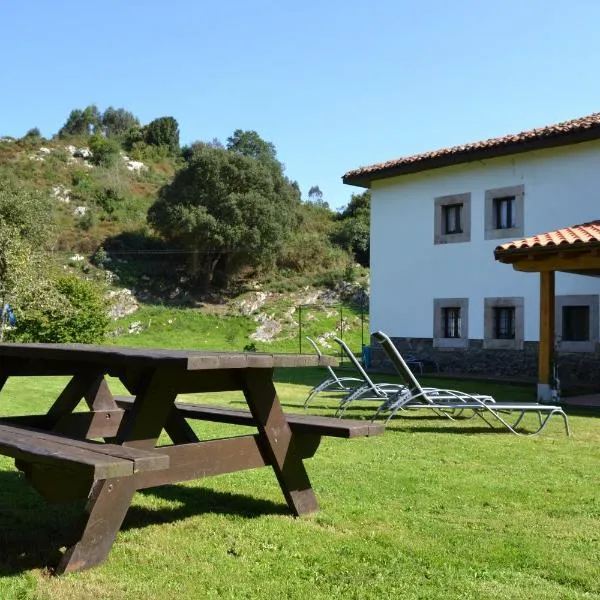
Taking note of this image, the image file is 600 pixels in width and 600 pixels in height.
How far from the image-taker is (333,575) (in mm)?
A: 2961

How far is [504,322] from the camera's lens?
15430 mm

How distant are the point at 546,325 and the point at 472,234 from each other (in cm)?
537

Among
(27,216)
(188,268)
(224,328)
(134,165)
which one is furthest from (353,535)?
(134,165)

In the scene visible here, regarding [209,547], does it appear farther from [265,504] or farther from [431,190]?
[431,190]

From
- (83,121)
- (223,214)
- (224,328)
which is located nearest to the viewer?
(224,328)

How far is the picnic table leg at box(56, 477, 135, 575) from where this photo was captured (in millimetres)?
2982

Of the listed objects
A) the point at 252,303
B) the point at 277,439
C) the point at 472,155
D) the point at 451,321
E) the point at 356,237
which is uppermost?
the point at 356,237

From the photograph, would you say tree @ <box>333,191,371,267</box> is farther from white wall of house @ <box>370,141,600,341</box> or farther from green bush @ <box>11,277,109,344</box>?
green bush @ <box>11,277,109,344</box>

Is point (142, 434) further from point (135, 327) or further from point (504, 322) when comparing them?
point (135, 327)

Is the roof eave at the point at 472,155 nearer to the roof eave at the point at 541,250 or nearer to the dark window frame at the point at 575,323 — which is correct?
the dark window frame at the point at 575,323

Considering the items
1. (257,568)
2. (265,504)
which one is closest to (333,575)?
(257,568)

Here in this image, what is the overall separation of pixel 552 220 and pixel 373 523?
12052mm

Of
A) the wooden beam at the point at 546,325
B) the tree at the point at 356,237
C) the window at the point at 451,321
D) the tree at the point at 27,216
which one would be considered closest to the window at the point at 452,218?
the window at the point at 451,321

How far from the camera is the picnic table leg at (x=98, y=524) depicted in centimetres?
298
